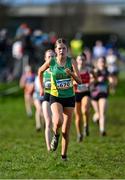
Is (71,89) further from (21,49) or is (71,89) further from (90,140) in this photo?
(21,49)

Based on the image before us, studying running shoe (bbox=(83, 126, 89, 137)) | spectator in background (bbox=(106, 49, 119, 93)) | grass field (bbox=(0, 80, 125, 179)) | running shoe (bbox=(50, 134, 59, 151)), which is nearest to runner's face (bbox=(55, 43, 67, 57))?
running shoe (bbox=(50, 134, 59, 151))

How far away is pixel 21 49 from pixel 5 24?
1222 inches

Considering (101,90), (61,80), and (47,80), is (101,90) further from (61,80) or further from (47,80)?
(61,80)

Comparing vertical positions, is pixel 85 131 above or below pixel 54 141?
below

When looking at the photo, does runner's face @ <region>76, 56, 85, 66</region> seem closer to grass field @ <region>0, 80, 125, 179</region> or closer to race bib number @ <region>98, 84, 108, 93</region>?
grass field @ <region>0, 80, 125, 179</region>

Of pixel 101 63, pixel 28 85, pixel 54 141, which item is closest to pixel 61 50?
pixel 54 141

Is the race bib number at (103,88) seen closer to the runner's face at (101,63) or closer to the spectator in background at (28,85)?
the runner's face at (101,63)

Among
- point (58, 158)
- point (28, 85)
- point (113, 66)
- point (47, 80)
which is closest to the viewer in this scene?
point (58, 158)

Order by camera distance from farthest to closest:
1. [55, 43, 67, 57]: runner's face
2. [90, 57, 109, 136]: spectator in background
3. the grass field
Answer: [90, 57, 109, 136]: spectator in background < [55, 43, 67, 57]: runner's face < the grass field

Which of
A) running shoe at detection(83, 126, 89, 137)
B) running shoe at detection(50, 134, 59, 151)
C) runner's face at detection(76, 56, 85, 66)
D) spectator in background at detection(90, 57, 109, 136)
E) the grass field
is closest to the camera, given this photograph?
the grass field

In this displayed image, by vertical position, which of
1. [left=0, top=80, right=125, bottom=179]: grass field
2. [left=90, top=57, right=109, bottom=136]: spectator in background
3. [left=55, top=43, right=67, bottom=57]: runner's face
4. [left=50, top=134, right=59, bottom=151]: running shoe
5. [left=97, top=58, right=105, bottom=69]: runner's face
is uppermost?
[left=55, top=43, right=67, bottom=57]: runner's face

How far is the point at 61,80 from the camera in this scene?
13.6 m

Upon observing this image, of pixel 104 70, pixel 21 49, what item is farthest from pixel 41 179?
pixel 21 49

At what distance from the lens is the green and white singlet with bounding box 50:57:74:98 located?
13.6m
